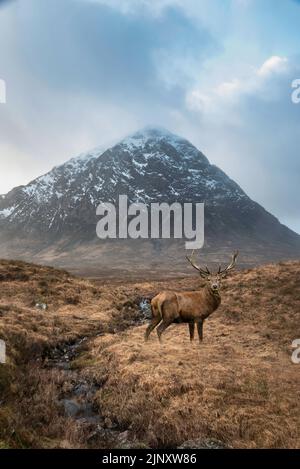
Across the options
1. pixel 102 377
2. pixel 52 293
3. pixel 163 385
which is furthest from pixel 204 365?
pixel 52 293

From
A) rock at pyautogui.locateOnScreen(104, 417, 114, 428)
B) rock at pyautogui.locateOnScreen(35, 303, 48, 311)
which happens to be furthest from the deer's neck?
rock at pyautogui.locateOnScreen(35, 303, 48, 311)

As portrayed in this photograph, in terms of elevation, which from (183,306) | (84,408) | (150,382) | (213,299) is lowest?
(84,408)

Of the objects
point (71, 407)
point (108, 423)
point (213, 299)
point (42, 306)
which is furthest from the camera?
point (42, 306)

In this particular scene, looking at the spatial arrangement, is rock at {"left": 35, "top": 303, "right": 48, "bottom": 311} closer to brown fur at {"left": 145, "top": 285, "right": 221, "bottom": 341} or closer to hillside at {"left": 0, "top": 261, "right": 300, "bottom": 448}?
hillside at {"left": 0, "top": 261, "right": 300, "bottom": 448}

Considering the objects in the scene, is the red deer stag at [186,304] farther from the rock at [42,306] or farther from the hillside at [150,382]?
the rock at [42,306]

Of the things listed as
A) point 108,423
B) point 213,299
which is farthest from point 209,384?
point 213,299

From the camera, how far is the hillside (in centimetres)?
1068

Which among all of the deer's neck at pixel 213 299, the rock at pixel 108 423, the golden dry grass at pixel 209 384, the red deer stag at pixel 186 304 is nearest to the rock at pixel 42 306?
the golden dry grass at pixel 209 384

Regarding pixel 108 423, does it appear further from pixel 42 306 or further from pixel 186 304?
pixel 42 306

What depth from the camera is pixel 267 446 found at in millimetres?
9867

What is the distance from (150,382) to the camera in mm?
13727

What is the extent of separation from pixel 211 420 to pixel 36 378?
618cm
